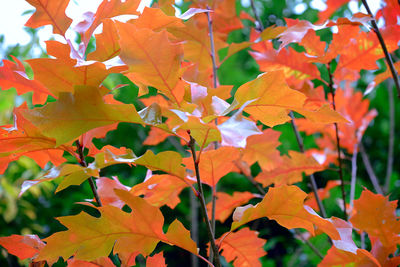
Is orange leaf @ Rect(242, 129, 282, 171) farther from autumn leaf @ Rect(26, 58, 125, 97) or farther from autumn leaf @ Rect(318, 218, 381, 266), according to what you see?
autumn leaf @ Rect(26, 58, 125, 97)

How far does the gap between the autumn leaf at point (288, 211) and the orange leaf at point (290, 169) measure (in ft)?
1.26

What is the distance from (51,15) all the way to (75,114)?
0.24 m

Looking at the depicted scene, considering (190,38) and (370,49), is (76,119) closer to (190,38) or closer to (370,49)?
(190,38)

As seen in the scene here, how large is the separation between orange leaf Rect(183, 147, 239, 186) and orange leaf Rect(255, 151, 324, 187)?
0.32m

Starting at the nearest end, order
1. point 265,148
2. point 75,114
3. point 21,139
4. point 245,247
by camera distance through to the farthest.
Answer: point 75,114 → point 21,139 → point 245,247 → point 265,148

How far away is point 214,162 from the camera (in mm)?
624

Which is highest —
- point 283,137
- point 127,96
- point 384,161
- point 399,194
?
point 127,96

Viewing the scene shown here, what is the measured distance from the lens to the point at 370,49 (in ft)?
2.68

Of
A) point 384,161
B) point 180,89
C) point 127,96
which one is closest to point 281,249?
point 384,161

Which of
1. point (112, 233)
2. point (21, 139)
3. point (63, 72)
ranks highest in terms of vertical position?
point (63, 72)

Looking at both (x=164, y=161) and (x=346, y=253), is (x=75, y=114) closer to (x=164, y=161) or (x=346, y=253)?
(x=164, y=161)

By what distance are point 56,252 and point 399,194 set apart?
1627mm

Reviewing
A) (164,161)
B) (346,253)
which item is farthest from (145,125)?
(346,253)

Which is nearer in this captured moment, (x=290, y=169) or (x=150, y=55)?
(x=150, y=55)
